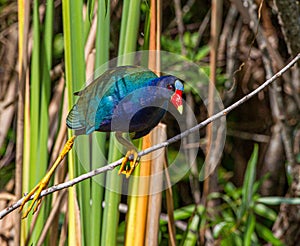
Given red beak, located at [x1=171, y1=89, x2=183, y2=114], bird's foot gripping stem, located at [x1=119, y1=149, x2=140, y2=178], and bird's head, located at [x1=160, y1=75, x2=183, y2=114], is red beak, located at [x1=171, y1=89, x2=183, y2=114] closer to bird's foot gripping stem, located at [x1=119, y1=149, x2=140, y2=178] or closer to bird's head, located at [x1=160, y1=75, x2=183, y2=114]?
bird's head, located at [x1=160, y1=75, x2=183, y2=114]

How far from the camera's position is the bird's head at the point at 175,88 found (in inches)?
22.5

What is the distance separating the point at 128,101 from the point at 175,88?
0.05 metres

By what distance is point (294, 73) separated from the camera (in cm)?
199

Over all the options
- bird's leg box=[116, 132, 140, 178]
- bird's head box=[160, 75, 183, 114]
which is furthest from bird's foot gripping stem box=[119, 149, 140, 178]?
bird's head box=[160, 75, 183, 114]

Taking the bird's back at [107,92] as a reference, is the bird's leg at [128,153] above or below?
below

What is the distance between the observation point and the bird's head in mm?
571

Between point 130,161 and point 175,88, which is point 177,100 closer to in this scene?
point 175,88

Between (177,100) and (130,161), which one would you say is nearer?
(177,100)

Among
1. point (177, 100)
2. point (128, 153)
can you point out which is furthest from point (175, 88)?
point (128, 153)

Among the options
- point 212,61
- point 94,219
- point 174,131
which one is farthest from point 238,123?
point 94,219

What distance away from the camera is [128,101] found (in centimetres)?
60

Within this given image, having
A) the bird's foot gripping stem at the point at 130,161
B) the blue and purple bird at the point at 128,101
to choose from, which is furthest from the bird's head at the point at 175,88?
the bird's foot gripping stem at the point at 130,161

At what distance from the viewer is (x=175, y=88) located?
583 mm

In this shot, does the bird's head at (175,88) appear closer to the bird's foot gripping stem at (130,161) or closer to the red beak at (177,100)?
the red beak at (177,100)
